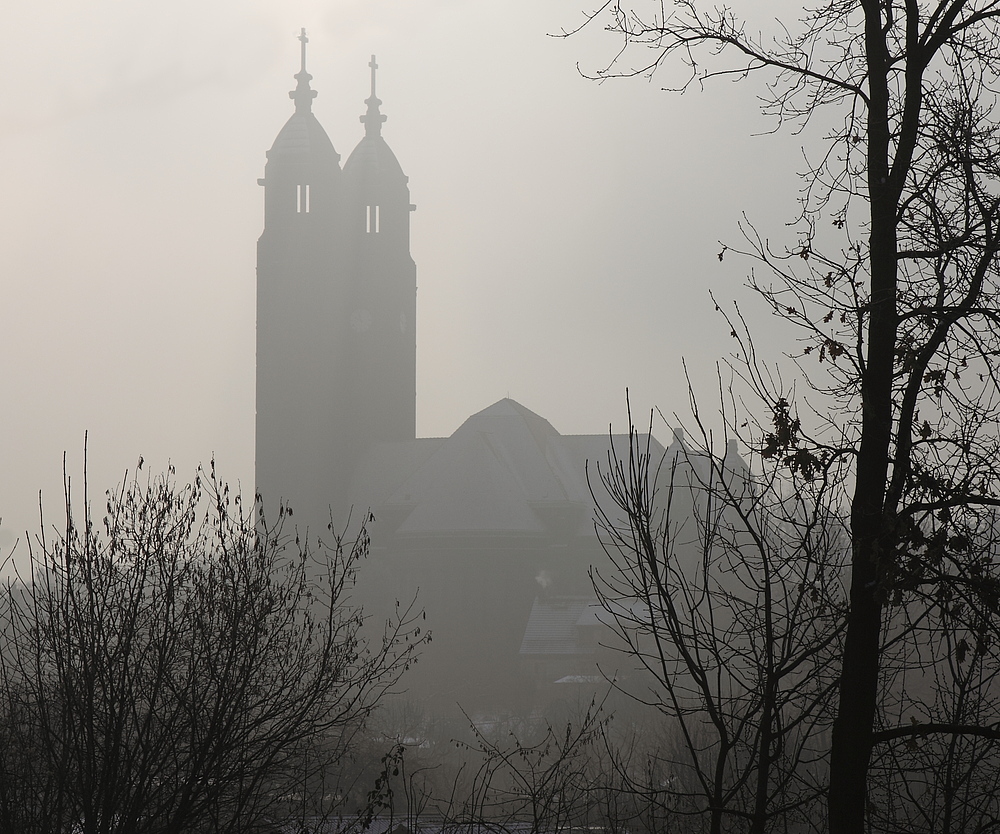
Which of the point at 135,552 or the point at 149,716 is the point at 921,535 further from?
the point at 135,552

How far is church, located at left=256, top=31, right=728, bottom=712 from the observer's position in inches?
1938

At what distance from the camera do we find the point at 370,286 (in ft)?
189

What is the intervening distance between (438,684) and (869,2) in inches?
1651

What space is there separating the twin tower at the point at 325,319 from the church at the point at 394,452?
7 centimetres

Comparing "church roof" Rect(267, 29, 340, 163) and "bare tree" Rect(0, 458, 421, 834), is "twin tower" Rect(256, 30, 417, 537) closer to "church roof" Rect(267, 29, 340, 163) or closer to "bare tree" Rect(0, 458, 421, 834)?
"church roof" Rect(267, 29, 340, 163)

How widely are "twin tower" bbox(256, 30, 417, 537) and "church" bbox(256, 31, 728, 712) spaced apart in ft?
0.24

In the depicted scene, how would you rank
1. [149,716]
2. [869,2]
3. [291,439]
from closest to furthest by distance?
[869,2] → [149,716] → [291,439]

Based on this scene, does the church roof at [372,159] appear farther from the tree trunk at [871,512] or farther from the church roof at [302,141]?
the tree trunk at [871,512]

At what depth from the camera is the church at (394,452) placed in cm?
4922

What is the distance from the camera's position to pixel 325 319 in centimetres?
5562

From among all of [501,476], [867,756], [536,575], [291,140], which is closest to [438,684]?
[536,575]

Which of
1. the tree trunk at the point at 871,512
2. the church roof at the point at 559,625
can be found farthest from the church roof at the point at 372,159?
the tree trunk at the point at 871,512

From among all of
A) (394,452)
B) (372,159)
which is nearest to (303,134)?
(372,159)

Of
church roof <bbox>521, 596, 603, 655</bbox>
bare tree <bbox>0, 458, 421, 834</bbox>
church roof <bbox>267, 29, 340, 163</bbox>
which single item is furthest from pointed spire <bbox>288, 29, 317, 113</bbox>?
bare tree <bbox>0, 458, 421, 834</bbox>
